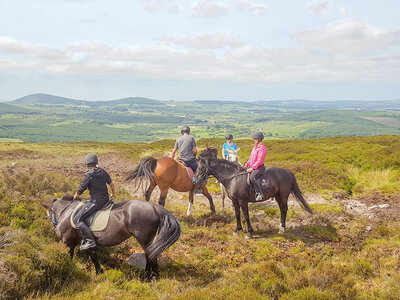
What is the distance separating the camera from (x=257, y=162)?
8.93 m

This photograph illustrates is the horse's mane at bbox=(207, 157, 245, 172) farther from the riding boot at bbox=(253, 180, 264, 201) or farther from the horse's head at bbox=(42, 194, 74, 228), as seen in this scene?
the horse's head at bbox=(42, 194, 74, 228)

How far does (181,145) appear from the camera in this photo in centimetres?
1078

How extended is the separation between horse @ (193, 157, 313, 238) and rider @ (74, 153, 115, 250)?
384 cm

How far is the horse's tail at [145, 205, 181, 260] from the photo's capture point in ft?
19.6

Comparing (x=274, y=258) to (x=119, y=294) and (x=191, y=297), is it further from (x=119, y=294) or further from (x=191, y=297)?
(x=119, y=294)

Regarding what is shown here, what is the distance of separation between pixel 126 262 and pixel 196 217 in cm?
454

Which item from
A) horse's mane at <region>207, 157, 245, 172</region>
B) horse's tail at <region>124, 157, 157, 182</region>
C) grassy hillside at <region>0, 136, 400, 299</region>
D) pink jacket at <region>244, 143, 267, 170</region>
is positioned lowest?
grassy hillside at <region>0, 136, 400, 299</region>

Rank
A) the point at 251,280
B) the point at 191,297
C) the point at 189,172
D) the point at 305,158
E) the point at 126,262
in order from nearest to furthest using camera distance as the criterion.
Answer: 1. the point at 191,297
2. the point at 251,280
3. the point at 126,262
4. the point at 189,172
5. the point at 305,158

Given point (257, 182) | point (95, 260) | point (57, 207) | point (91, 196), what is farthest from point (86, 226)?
point (257, 182)

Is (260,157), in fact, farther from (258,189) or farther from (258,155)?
(258,189)

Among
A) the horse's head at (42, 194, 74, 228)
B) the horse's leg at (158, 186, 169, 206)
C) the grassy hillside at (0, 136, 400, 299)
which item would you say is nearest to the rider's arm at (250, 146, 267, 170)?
the grassy hillside at (0, 136, 400, 299)

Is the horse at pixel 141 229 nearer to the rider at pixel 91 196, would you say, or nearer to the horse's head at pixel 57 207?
the rider at pixel 91 196

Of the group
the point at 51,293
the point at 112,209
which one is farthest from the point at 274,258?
the point at 51,293

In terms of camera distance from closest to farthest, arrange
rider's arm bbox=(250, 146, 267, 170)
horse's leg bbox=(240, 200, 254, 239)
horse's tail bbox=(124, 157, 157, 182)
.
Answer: rider's arm bbox=(250, 146, 267, 170)
horse's leg bbox=(240, 200, 254, 239)
horse's tail bbox=(124, 157, 157, 182)
